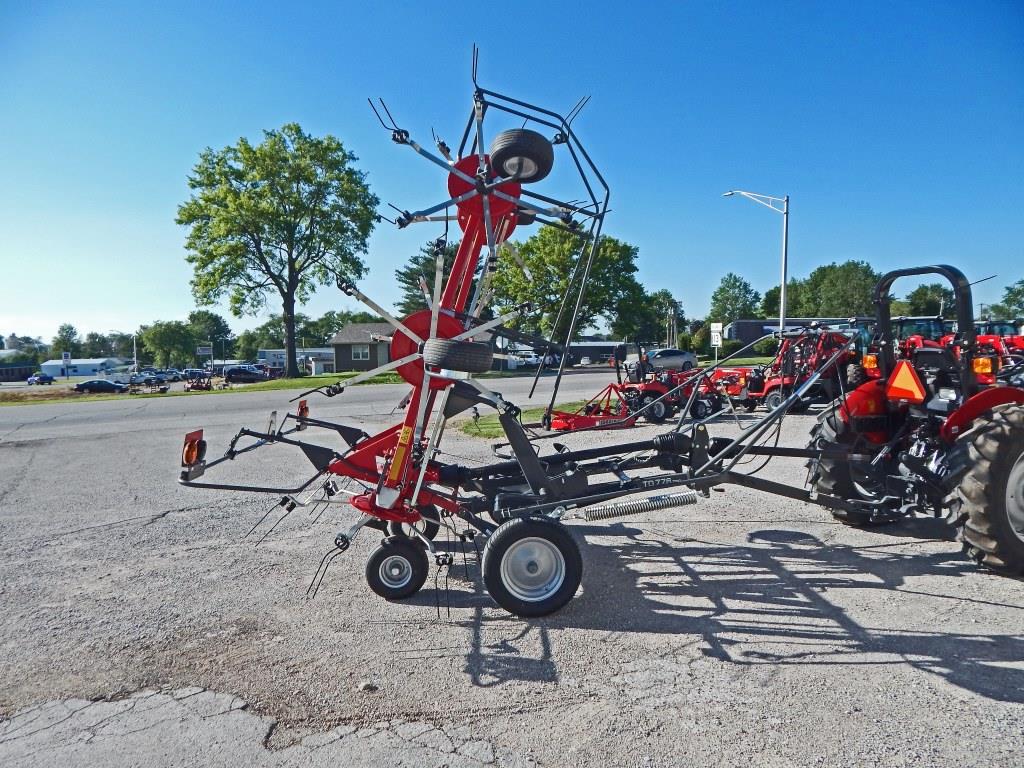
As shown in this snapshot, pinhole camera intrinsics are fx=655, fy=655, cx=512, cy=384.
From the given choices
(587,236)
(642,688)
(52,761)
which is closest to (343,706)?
(52,761)

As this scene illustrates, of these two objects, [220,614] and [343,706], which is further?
[220,614]

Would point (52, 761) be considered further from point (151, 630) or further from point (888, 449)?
point (888, 449)

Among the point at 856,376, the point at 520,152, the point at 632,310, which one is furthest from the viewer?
the point at 632,310

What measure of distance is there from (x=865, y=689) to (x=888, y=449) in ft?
9.32

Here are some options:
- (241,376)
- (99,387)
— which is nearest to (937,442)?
(99,387)

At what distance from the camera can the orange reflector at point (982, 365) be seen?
16.5 ft

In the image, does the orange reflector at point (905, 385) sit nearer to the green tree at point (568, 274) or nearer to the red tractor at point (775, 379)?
the red tractor at point (775, 379)

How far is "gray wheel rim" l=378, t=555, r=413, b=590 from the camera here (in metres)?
4.79

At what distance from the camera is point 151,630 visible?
4414 mm

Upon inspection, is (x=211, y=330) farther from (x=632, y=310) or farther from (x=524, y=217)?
(x=524, y=217)

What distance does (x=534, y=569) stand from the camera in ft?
14.8

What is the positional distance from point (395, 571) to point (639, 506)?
184 cm

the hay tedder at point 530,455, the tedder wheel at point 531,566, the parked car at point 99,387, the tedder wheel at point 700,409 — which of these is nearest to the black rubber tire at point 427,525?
the hay tedder at point 530,455

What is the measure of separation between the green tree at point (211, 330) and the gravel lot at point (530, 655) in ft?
409
